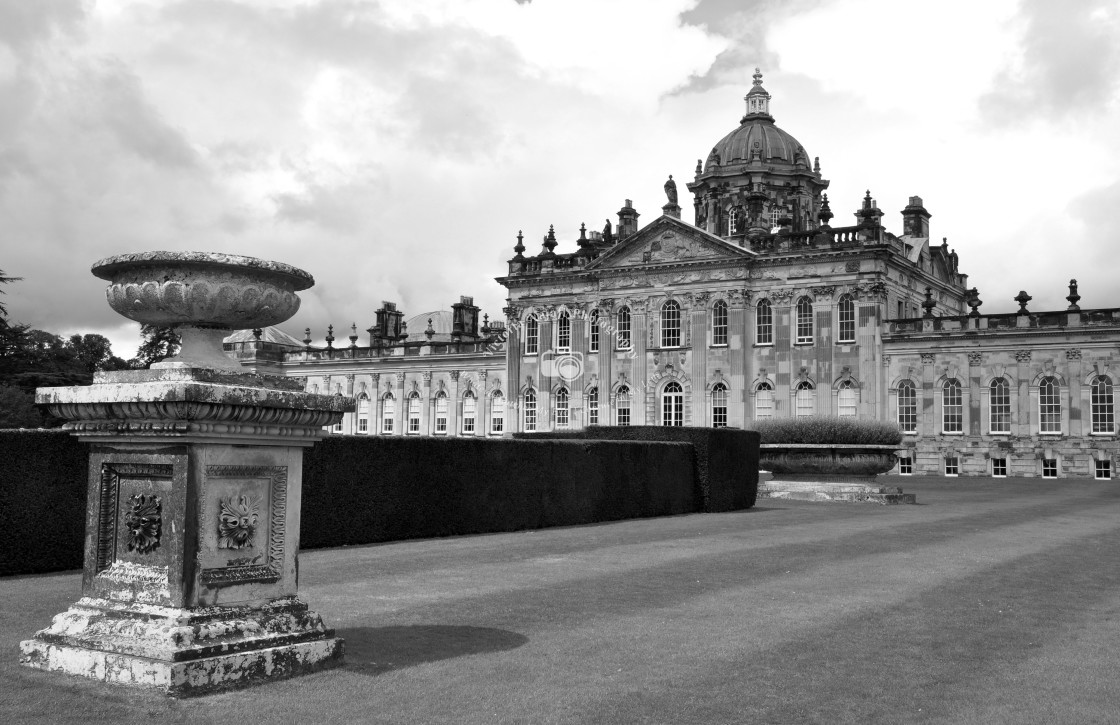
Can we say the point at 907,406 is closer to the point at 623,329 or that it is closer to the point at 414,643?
the point at 623,329

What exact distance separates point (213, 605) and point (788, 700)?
3.80 metres

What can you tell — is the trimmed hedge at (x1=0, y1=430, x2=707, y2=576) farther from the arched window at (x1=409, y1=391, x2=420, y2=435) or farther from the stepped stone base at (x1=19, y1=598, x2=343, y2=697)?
the arched window at (x1=409, y1=391, x2=420, y2=435)

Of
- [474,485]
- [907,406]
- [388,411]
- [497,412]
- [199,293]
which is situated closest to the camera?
[199,293]

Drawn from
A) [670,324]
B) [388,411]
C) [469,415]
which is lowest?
[469,415]

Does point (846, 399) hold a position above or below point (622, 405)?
above

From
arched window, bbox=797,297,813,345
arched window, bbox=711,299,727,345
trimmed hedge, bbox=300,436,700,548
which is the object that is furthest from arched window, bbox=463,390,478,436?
trimmed hedge, bbox=300,436,700,548

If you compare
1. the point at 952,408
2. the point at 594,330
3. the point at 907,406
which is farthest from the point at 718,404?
the point at 952,408

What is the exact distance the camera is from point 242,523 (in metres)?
7.59

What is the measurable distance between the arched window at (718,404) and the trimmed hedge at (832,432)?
2338 centimetres

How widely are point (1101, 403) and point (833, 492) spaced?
23.1 meters

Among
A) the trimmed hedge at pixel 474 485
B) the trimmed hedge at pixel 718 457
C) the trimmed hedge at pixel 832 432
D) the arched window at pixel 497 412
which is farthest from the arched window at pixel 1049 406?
the arched window at pixel 497 412

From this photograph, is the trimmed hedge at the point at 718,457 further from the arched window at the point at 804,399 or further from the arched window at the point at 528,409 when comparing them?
the arched window at the point at 528,409

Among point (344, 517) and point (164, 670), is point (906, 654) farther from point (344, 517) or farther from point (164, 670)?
point (344, 517)
